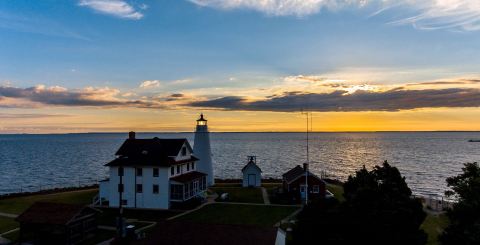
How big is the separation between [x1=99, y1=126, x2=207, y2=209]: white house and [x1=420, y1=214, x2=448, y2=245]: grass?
22947mm

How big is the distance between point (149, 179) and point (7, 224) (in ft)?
43.4

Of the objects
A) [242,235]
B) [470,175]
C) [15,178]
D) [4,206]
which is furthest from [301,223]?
[15,178]

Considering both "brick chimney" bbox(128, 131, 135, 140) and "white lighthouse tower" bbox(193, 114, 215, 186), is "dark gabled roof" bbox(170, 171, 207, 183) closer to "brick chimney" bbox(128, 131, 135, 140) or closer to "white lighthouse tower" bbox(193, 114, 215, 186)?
"white lighthouse tower" bbox(193, 114, 215, 186)

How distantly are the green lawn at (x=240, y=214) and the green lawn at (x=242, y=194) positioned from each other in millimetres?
3491

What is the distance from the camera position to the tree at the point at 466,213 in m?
21.2

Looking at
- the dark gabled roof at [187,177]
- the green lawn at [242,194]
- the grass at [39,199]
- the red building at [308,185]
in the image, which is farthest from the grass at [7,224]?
the red building at [308,185]

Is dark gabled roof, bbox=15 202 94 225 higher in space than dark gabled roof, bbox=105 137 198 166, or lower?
lower

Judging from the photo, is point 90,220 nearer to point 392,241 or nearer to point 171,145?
point 171,145

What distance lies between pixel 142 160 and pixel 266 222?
1579cm

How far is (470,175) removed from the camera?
24.7 meters

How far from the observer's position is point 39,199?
151ft

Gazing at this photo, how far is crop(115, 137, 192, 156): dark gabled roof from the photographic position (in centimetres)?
4359

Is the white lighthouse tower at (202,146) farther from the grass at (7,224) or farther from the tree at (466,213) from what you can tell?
the tree at (466,213)

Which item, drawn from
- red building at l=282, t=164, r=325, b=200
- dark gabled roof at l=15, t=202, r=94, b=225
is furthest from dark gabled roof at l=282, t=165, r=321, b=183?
dark gabled roof at l=15, t=202, r=94, b=225
